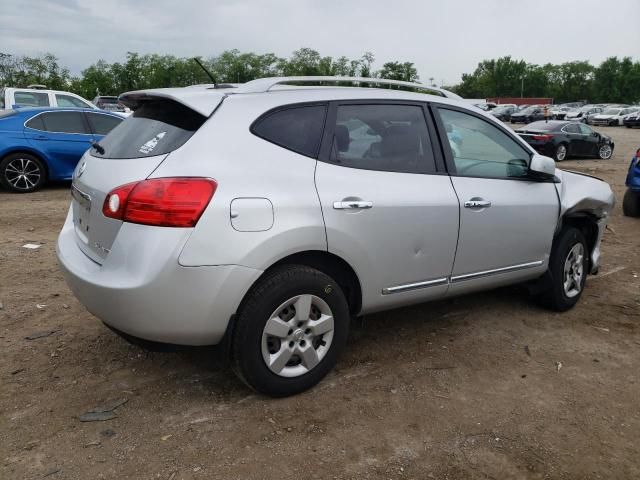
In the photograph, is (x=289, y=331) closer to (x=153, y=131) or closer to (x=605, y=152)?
(x=153, y=131)

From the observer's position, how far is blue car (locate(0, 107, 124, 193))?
9516 mm

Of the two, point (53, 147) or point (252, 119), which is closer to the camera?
point (252, 119)

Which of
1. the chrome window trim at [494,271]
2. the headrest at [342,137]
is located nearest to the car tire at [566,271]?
the chrome window trim at [494,271]

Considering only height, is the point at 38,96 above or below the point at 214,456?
above

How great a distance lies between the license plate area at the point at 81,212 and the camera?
315 cm

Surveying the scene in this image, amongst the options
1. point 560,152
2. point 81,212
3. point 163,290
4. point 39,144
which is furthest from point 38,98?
point 560,152

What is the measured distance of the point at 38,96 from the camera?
1472 cm

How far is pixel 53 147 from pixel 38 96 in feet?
19.8

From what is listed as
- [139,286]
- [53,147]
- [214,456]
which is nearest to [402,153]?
[139,286]

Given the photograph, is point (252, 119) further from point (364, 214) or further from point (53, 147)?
point (53, 147)

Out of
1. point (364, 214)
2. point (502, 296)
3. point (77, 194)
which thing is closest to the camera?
point (364, 214)

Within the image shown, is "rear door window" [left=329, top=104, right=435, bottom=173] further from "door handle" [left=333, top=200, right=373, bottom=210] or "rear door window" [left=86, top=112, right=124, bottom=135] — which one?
"rear door window" [left=86, top=112, right=124, bottom=135]

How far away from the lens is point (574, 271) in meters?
4.68

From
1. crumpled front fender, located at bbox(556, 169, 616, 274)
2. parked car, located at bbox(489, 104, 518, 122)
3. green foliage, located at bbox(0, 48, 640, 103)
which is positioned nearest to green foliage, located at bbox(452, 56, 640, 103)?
green foliage, located at bbox(0, 48, 640, 103)
